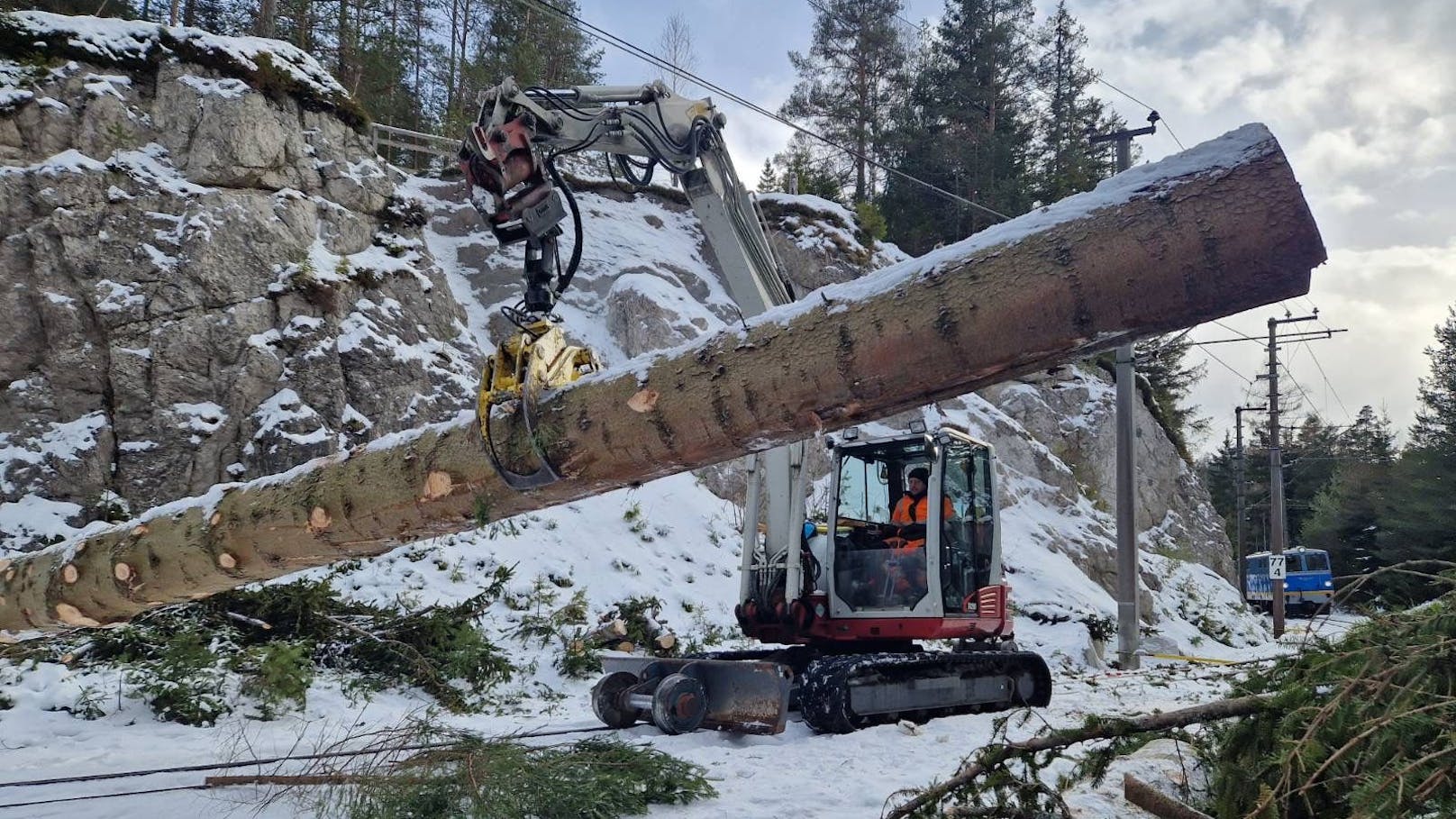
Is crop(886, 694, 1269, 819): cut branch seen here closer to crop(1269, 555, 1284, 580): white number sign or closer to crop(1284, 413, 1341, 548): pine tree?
crop(1269, 555, 1284, 580): white number sign

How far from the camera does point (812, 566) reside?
812cm

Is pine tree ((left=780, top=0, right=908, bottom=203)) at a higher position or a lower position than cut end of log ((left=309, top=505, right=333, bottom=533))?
higher

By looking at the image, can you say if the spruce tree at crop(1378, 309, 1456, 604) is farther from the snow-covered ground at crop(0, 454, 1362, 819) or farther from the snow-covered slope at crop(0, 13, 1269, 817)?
A: the snow-covered ground at crop(0, 454, 1362, 819)

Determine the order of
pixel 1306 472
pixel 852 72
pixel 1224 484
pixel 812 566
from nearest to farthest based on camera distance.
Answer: pixel 812 566 → pixel 852 72 → pixel 1306 472 → pixel 1224 484

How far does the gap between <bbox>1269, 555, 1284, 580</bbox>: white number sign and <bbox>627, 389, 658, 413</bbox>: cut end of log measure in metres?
19.4

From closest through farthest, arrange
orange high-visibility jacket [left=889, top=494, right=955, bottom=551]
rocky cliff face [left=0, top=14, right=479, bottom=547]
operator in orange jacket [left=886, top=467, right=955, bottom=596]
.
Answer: operator in orange jacket [left=886, top=467, right=955, bottom=596]
orange high-visibility jacket [left=889, top=494, right=955, bottom=551]
rocky cliff face [left=0, top=14, right=479, bottom=547]

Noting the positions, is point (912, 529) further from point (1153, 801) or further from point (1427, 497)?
point (1427, 497)

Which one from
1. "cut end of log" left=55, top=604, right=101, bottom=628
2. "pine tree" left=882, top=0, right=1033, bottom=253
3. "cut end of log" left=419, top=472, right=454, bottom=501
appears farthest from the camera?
"pine tree" left=882, top=0, right=1033, bottom=253

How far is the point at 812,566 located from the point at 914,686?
1264 millimetres

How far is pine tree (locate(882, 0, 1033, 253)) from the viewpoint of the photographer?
29.7m

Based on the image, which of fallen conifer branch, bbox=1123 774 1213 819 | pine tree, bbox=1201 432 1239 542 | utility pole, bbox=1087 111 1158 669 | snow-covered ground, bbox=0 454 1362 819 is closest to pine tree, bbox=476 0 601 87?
snow-covered ground, bbox=0 454 1362 819

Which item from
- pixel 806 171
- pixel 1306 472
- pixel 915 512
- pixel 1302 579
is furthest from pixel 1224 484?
pixel 915 512

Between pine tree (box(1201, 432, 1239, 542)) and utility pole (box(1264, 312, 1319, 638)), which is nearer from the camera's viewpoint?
utility pole (box(1264, 312, 1319, 638))

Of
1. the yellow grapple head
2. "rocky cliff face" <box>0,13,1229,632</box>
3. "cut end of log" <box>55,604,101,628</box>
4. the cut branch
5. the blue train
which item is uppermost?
"rocky cliff face" <box>0,13,1229,632</box>
